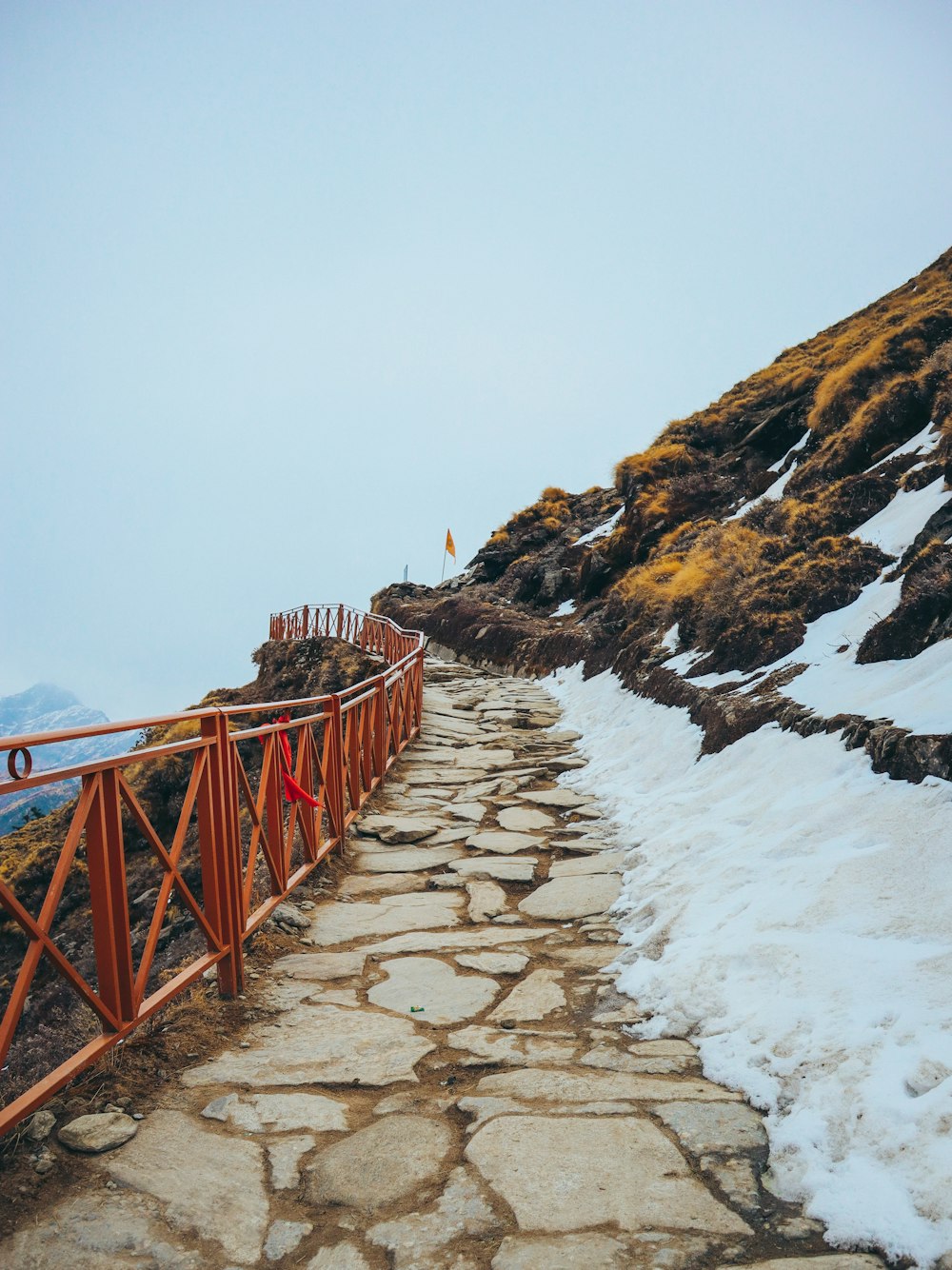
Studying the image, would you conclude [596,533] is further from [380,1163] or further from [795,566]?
[380,1163]

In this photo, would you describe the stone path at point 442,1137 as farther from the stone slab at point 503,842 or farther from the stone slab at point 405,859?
the stone slab at point 503,842

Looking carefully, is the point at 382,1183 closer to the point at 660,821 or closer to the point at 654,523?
the point at 660,821

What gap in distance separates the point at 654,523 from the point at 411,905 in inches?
536

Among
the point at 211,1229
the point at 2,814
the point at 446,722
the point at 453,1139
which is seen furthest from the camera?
the point at 2,814

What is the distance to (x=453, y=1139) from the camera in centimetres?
264

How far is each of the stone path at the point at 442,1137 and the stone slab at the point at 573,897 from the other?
0.03 metres

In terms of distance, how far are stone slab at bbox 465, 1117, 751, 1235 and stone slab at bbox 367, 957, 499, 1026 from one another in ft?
3.18

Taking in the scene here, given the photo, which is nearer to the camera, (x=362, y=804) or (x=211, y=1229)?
(x=211, y=1229)

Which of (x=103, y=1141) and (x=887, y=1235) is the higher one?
(x=103, y=1141)

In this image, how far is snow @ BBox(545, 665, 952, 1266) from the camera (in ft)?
7.15

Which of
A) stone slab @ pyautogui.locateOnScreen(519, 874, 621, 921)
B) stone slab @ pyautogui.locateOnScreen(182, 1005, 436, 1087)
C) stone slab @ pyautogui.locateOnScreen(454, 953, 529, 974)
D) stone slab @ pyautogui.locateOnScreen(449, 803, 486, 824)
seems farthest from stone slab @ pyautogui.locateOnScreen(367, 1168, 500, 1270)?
stone slab @ pyautogui.locateOnScreen(449, 803, 486, 824)

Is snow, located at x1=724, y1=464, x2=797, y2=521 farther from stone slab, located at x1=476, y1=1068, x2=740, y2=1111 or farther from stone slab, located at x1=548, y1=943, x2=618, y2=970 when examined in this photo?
stone slab, located at x1=476, y1=1068, x2=740, y2=1111

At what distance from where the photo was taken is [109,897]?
2.73 m

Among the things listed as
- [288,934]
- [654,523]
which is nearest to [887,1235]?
[288,934]
